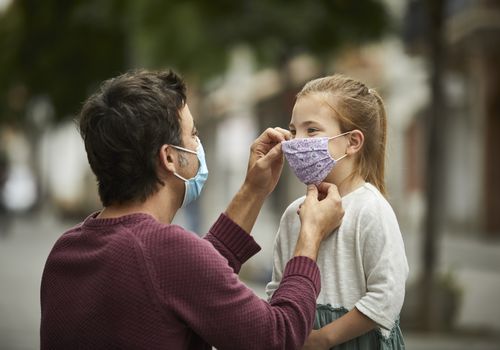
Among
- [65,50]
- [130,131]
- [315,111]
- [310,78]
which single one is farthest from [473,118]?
[130,131]

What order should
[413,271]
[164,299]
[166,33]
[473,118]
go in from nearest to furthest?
1. [164,299]
2. [413,271]
3. [166,33]
4. [473,118]

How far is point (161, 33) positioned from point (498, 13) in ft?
28.5

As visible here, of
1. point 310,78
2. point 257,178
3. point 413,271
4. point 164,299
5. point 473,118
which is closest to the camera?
Answer: point 164,299

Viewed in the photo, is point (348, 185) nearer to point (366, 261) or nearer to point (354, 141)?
point (354, 141)

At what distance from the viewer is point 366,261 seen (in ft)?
9.82

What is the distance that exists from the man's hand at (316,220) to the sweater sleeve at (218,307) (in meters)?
0.19

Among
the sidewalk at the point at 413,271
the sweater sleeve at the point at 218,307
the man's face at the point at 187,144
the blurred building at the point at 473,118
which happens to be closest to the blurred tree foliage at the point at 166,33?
the sidewalk at the point at 413,271

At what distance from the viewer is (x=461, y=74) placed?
1163 inches

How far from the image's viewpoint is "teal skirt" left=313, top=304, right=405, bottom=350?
3.01 metres

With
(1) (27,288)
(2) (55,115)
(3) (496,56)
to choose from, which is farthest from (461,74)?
(1) (27,288)

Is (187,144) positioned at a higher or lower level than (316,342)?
higher

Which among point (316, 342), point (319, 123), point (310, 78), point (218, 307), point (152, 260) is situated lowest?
point (316, 342)

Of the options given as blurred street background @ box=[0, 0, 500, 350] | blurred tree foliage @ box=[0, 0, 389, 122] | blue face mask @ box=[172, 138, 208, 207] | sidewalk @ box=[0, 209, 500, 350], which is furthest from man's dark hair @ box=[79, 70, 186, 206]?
blurred tree foliage @ box=[0, 0, 389, 122]

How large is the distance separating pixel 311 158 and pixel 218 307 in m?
0.52
